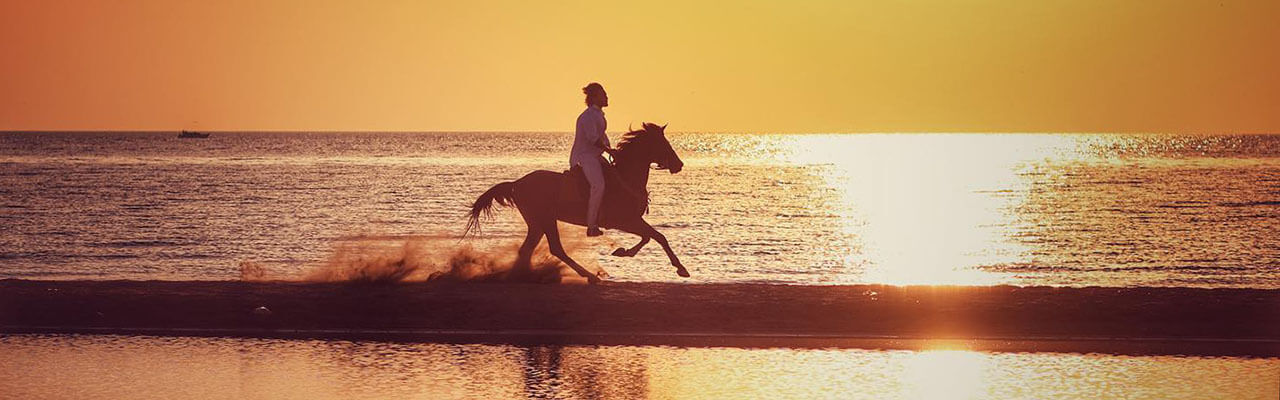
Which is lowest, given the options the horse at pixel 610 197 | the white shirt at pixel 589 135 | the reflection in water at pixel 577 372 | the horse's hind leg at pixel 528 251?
the reflection in water at pixel 577 372

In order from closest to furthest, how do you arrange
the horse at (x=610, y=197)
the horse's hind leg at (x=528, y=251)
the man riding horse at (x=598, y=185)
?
the man riding horse at (x=598, y=185)
the horse at (x=610, y=197)
the horse's hind leg at (x=528, y=251)

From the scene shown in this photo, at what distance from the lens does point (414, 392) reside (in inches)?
406

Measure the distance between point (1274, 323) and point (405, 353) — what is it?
8.11 metres

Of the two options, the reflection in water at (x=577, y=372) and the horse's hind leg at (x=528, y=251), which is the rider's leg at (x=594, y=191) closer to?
the horse's hind leg at (x=528, y=251)

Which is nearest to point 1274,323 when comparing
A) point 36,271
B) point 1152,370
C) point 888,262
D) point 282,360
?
point 1152,370

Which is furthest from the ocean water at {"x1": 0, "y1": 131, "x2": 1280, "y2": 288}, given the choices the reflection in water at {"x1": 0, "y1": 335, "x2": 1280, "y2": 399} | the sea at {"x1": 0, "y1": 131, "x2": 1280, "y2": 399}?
the reflection in water at {"x1": 0, "y1": 335, "x2": 1280, "y2": 399}

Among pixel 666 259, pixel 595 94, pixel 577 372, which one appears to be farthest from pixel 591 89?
pixel 666 259

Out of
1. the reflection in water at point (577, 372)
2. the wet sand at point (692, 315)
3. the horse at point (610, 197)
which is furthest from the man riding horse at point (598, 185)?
the reflection in water at point (577, 372)

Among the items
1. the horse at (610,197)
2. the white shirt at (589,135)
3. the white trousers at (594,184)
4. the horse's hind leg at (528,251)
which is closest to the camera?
the white shirt at (589,135)

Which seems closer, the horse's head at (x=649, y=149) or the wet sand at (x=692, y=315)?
the wet sand at (x=692, y=315)

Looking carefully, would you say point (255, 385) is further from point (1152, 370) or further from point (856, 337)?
point (1152, 370)

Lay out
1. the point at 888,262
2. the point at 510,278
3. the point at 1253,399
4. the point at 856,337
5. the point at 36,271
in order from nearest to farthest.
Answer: the point at 1253,399 < the point at 856,337 < the point at 510,278 < the point at 36,271 < the point at 888,262

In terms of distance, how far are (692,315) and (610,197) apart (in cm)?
355

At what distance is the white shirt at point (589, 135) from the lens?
17203 millimetres
